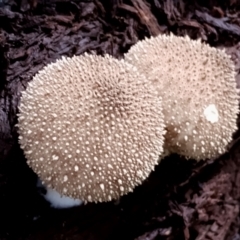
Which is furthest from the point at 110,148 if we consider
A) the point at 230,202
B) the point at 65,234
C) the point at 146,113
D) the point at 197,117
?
the point at 230,202

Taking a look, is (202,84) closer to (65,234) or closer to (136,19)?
(136,19)

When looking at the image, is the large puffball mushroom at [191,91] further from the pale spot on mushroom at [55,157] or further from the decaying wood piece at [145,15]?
the pale spot on mushroom at [55,157]

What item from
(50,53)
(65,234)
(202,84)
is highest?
(202,84)

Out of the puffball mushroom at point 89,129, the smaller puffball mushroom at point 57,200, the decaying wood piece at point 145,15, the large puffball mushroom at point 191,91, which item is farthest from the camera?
the decaying wood piece at point 145,15

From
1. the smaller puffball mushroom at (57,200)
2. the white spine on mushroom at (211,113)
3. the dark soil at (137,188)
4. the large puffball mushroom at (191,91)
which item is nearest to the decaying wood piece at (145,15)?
the dark soil at (137,188)

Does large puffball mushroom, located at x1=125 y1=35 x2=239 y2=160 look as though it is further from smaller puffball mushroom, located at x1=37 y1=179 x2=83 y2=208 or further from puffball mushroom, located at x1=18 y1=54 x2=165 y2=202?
smaller puffball mushroom, located at x1=37 y1=179 x2=83 y2=208

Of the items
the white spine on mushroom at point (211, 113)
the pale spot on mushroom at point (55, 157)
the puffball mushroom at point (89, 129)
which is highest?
the white spine on mushroom at point (211, 113)

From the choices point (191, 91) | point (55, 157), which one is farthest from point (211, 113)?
point (55, 157)
